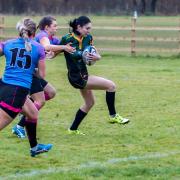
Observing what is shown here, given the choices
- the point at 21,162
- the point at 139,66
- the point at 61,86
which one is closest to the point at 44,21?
the point at 21,162

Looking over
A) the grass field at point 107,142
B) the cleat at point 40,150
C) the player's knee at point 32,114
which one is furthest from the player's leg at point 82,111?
the player's knee at point 32,114

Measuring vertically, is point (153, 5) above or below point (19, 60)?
below

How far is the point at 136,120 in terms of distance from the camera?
416 inches

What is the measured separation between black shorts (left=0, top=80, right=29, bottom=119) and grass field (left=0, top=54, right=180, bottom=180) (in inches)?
25.1

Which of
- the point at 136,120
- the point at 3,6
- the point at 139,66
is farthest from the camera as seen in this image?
the point at 3,6

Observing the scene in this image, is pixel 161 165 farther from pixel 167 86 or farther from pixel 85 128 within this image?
pixel 167 86

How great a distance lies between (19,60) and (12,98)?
42 centimetres

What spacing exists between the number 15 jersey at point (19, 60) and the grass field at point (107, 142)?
0.96 metres

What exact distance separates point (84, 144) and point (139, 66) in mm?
12264

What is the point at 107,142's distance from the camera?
868 centimetres

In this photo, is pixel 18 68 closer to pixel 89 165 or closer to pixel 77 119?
pixel 89 165

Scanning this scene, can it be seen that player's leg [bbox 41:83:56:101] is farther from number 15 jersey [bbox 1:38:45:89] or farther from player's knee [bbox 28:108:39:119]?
number 15 jersey [bbox 1:38:45:89]

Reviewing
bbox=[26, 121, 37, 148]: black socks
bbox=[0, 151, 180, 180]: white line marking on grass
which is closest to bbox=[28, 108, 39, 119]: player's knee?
bbox=[26, 121, 37, 148]: black socks

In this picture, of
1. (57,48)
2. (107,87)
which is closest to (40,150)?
(57,48)
